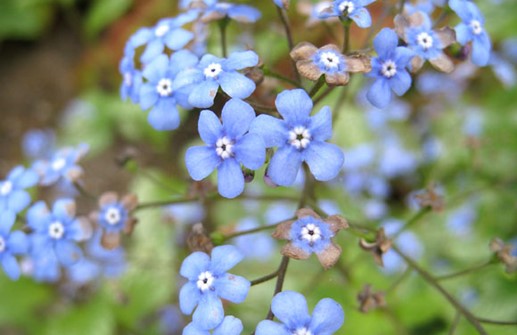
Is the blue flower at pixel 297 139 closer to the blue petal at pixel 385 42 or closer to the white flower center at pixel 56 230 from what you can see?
the blue petal at pixel 385 42

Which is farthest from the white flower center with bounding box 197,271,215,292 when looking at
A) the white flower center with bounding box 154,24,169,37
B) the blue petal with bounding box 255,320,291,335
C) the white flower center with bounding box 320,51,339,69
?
the white flower center with bounding box 154,24,169,37

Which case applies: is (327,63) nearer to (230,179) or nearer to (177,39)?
(230,179)

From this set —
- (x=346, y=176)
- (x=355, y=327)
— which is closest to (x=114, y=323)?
(x=355, y=327)

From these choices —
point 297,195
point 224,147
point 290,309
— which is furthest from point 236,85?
point 297,195

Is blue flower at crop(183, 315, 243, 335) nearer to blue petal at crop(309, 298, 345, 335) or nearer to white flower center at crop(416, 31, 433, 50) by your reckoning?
blue petal at crop(309, 298, 345, 335)

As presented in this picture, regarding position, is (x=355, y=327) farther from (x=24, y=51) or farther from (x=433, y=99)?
(x=24, y=51)
